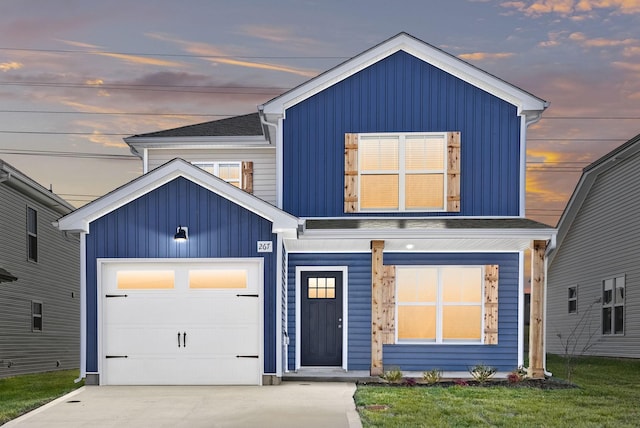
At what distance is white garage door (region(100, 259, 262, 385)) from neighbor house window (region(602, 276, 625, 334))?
42.1 feet

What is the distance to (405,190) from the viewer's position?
51.3 ft

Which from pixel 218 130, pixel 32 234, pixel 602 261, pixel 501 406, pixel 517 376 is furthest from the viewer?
pixel 602 261

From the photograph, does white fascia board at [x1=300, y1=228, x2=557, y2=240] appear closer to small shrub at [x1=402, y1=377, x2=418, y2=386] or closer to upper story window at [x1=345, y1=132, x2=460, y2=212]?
upper story window at [x1=345, y1=132, x2=460, y2=212]

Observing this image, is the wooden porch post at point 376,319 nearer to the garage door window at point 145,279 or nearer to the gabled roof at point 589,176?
the garage door window at point 145,279

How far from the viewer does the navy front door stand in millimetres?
15602

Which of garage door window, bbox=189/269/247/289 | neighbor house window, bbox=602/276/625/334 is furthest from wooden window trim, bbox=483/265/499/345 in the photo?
neighbor house window, bbox=602/276/625/334

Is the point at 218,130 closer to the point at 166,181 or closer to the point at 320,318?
the point at 166,181

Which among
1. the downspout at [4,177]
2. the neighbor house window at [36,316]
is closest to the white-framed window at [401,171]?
the downspout at [4,177]

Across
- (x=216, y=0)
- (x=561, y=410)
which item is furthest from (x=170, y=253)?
(x=216, y=0)

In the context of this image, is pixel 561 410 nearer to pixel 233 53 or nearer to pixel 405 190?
pixel 405 190

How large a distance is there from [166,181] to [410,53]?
622cm

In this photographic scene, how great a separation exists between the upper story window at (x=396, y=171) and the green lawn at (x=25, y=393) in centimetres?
708

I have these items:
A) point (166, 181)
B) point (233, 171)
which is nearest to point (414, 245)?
point (166, 181)

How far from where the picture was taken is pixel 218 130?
18547mm
